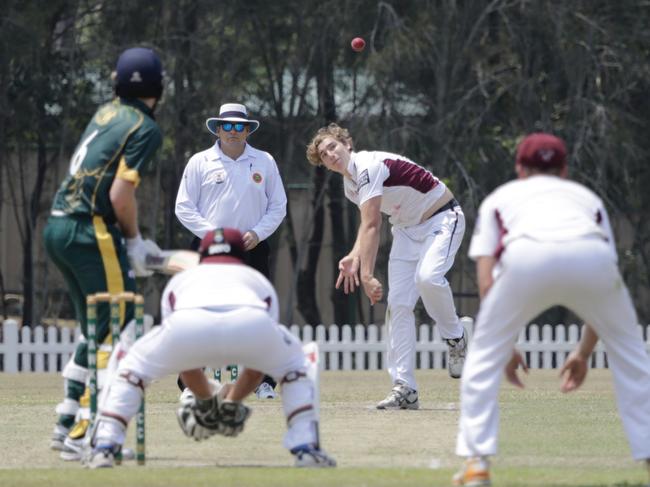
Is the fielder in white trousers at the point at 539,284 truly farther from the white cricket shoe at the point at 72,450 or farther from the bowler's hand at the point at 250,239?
the bowler's hand at the point at 250,239

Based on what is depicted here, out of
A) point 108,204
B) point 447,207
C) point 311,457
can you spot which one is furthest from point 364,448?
point 447,207

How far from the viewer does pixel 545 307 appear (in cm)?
710

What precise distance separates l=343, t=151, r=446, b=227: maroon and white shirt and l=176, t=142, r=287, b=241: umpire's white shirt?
3.75 feet

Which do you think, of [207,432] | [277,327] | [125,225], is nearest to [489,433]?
[277,327]

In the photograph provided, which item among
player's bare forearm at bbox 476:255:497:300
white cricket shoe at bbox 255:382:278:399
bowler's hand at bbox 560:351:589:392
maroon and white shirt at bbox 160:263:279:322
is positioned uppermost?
player's bare forearm at bbox 476:255:497:300

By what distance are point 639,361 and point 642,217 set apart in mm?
19212

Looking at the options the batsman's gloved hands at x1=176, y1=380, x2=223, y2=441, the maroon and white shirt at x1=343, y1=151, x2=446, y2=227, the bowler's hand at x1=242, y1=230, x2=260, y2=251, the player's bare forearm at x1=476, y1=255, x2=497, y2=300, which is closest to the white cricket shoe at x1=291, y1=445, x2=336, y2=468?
the batsman's gloved hands at x1=176, y1=380, x2=223, y2=441

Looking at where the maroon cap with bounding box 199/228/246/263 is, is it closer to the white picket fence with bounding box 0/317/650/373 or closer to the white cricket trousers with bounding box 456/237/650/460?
the white cricket trousers with bounding box 456/237/650/460

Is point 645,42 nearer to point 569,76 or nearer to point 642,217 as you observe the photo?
point 569,76

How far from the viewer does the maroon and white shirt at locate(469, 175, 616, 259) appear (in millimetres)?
6973

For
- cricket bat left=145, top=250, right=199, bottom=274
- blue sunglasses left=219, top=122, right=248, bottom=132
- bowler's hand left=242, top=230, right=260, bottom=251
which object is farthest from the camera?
blue sunglasses left=219, top=122, right=248, bottom=132

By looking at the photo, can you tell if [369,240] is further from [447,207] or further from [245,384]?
[245,384]

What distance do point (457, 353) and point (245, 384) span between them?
398 centimetres

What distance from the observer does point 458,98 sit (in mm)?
24688
